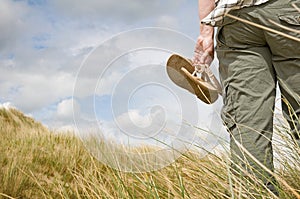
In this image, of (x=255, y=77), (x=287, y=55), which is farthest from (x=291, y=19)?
(x=255, y=77)

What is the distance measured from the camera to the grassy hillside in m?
1.55

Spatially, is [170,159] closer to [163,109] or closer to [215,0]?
[163,109]

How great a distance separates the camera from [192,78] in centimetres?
157

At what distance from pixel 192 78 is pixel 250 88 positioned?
0.25 meters

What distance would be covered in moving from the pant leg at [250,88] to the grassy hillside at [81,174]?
0.36ft

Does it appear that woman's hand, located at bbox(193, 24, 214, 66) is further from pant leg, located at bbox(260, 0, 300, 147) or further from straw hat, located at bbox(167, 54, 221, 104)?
pant leg, located at bbox(260, 0, 300, 147)

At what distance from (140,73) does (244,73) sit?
2.50 ft

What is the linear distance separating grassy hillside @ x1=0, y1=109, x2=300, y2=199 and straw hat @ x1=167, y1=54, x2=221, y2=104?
0.29 m

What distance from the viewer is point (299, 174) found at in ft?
4.84

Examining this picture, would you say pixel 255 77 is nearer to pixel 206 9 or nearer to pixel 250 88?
pixel 250 88

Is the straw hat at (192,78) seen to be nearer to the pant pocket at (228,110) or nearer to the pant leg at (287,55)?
the pant pocket at (228,110)

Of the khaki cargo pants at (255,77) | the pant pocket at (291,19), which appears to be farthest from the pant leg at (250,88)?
the pant pocket at (291,19)

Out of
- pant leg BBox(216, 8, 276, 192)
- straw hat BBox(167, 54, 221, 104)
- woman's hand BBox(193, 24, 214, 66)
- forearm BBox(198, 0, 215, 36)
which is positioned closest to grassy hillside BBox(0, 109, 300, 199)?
pant leg BBox(216, 8, 276, 192)

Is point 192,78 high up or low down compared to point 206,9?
down
